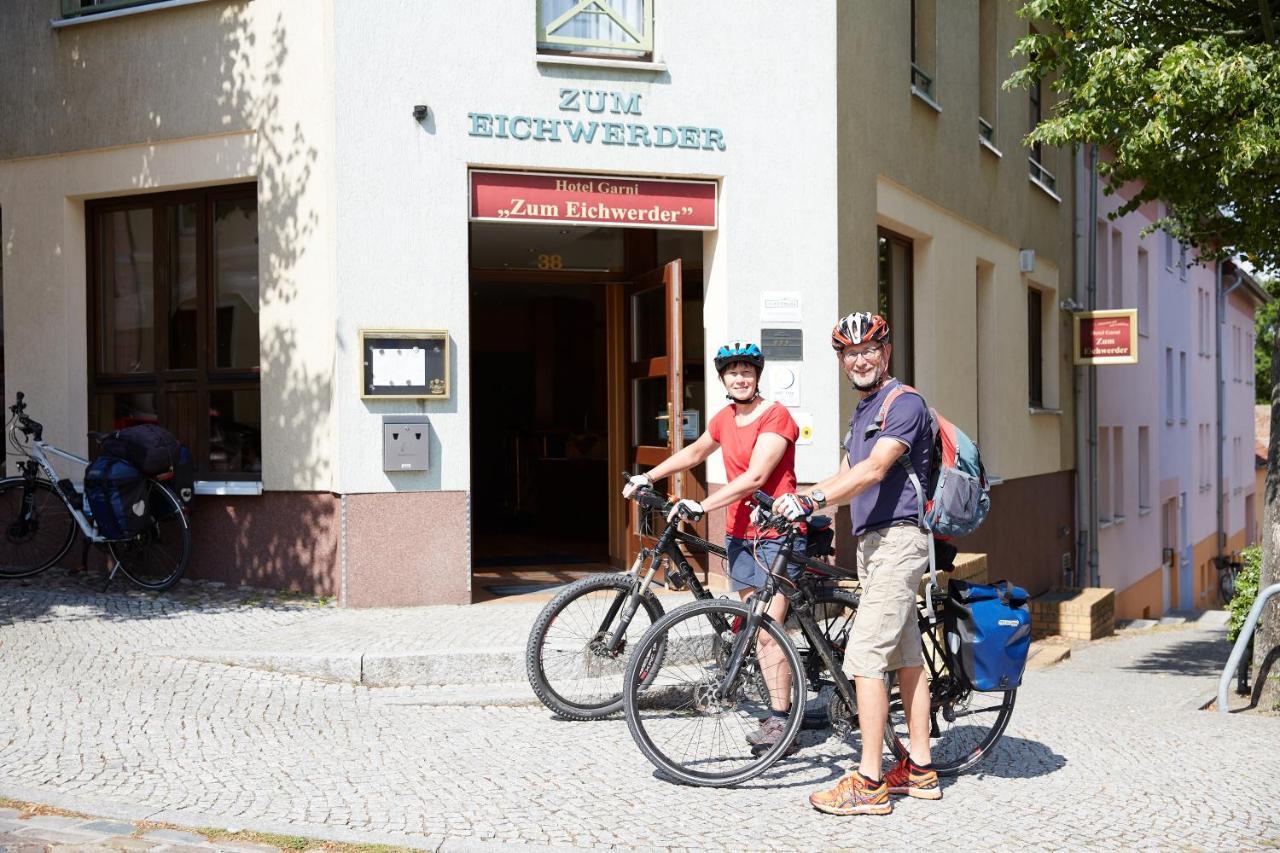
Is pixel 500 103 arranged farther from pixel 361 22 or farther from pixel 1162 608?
pixel 1162 608

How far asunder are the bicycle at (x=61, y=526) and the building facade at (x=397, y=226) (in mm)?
360

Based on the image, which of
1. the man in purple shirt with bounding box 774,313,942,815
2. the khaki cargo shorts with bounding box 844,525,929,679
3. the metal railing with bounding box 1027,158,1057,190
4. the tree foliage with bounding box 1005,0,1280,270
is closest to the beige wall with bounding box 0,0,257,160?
the tree foliage with bounding box 1005,0,1280,270

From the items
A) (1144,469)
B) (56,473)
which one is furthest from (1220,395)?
(56,473)

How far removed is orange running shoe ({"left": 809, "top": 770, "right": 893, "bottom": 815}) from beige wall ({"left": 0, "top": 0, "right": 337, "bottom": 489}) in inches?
210

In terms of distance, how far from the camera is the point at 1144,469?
25906 millimetres

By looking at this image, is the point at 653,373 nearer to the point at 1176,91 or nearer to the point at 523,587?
the point at 523,587

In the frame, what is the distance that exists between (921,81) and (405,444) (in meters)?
7.03

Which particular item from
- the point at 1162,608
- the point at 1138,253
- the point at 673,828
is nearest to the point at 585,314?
the point at 673,828

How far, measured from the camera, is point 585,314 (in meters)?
15.2

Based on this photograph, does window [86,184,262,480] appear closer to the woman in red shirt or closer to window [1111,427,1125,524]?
the woman in red shirt

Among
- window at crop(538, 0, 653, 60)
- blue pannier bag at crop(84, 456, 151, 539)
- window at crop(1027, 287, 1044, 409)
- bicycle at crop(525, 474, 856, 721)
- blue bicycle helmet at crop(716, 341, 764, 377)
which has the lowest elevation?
bicycle at crop(525, 474, 856, 721)

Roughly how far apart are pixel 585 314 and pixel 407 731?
9.07 metres

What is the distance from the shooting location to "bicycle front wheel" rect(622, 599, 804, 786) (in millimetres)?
5531

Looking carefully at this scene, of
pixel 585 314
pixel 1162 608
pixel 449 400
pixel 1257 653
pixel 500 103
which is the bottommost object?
pixel 1162 608
